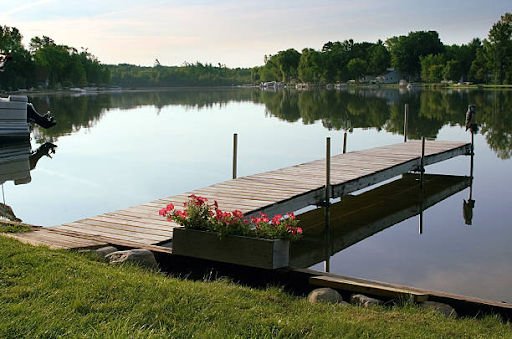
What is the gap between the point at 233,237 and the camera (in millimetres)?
6309

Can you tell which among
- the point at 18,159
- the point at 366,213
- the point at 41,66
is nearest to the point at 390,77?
the point at 41,66

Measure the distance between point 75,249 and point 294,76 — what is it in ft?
551

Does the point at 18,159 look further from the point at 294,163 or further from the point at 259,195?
the point at 259,195

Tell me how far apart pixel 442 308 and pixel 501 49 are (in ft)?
346

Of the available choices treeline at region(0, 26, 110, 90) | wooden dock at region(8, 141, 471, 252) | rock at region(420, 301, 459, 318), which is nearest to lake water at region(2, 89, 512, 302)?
wooden dock at region(8, 141, 471, 252)

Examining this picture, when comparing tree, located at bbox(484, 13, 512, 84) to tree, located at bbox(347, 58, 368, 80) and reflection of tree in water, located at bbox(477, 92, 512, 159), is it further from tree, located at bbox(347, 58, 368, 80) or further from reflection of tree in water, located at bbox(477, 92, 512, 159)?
reflection of tree in water, located at bbox(477, 92, 512, 159)

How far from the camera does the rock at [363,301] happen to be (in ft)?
18.9

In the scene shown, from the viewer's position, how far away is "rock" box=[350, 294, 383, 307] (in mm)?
5773

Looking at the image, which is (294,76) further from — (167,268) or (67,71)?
(167,268)

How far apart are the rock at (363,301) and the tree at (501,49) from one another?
4095 inches

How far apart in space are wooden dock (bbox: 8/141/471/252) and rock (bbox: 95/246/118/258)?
0.52ft

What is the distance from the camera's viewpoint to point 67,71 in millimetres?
110562

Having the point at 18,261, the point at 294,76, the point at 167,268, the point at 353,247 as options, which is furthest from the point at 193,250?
the point at 294,76

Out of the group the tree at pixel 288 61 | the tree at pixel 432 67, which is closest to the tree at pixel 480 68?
the tree at pixel 432 67
